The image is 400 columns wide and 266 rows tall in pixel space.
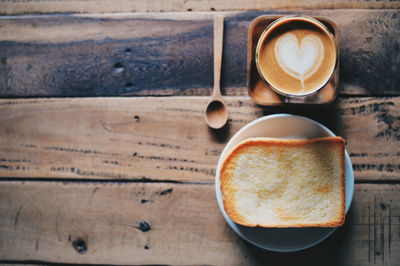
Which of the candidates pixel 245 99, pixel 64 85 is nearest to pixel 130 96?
pixel 64 85

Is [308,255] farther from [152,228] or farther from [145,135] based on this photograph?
[145,135]

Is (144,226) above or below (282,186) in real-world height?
below

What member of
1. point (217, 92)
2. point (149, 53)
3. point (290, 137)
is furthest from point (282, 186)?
point (149, 53)

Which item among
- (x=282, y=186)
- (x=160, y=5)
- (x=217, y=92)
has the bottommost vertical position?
(x=282, y=186)

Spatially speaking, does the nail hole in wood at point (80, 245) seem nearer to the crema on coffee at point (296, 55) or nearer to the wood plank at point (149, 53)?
the wood plank at point (149, 53)

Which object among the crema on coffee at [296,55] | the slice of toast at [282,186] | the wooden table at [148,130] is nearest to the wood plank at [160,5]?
the wooden table at [148,130]

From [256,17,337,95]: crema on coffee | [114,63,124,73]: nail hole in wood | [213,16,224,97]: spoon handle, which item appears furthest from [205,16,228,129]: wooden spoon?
[114,63,124,73]: nail hole in wood

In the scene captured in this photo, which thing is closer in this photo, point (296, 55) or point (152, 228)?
point (296, 55)
